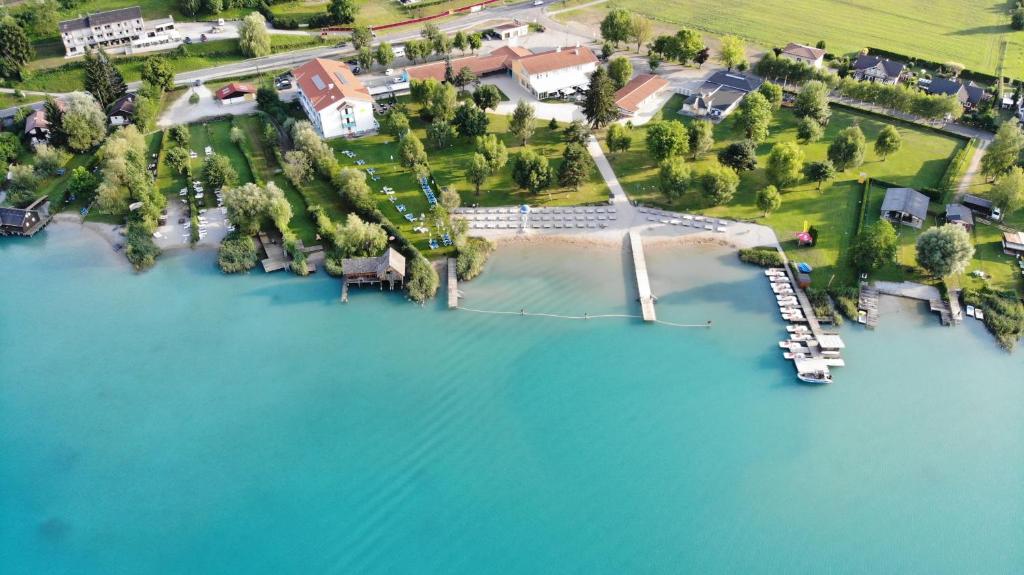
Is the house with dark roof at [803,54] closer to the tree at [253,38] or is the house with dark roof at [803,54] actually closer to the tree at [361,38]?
the tree at [361,38]

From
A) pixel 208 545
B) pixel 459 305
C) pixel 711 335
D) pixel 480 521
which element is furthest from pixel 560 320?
pixel 208 545

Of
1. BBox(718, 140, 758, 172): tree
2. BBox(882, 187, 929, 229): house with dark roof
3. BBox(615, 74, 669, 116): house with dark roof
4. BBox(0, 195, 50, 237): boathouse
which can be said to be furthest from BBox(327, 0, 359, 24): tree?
BBox(882, 187, 929, 229): house with dark roof

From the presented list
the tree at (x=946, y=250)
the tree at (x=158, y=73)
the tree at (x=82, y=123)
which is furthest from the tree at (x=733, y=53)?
the tree at (x=82, y=123)

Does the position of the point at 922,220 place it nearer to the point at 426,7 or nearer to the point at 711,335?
the point at 711,335

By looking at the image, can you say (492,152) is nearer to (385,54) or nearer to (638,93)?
(638,93)

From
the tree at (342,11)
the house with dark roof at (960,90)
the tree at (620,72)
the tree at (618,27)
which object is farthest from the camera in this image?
the tree at (342,11)

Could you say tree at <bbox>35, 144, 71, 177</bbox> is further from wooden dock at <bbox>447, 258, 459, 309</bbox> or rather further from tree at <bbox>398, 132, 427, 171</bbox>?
wooden dock at <bbox>447, 258, 459, 309</bbox>
